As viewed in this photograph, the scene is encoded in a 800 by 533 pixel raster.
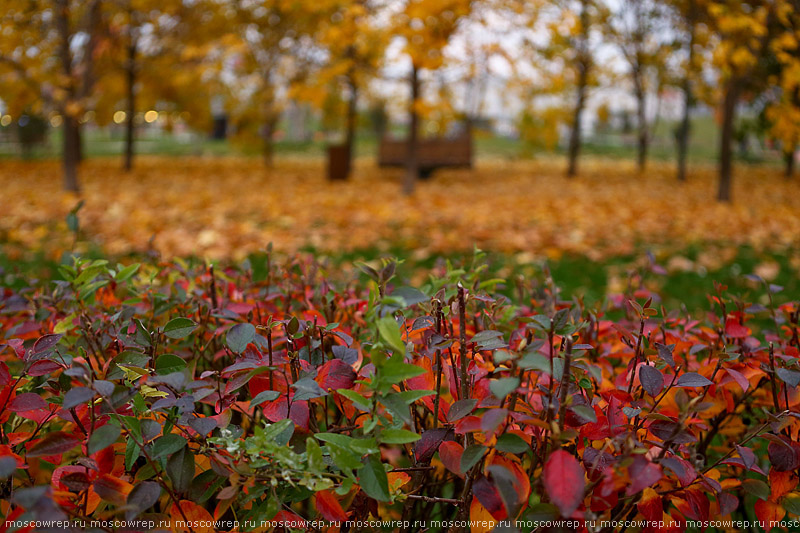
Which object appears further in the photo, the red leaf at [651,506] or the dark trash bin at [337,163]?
the dark trash bin at [337,163]

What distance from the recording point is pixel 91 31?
9.10 m

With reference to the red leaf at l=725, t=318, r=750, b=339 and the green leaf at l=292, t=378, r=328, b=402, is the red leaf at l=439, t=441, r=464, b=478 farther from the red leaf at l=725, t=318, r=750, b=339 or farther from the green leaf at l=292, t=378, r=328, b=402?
the red leaf at l=725, t=318, r=750, b=339

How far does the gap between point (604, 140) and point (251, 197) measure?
99.1 feet

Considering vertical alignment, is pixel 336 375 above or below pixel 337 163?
below

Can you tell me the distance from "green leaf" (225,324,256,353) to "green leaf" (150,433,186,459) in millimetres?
167

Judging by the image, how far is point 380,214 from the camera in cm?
769

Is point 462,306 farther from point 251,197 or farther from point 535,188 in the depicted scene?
point 535,188

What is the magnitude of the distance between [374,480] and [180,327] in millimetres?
484

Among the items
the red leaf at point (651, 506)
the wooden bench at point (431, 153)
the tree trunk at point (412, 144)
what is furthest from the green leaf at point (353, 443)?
the wooden bench at point (431, 153)

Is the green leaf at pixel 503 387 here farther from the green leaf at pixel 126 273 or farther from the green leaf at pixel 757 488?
the green leaf at pixel 126 273

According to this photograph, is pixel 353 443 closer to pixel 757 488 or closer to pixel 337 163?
pixel 757 488

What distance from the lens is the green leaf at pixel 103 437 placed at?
81 centimetres

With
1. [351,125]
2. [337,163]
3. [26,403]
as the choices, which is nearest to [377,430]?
[26,403]

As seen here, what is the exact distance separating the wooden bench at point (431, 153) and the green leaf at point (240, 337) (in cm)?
1181
